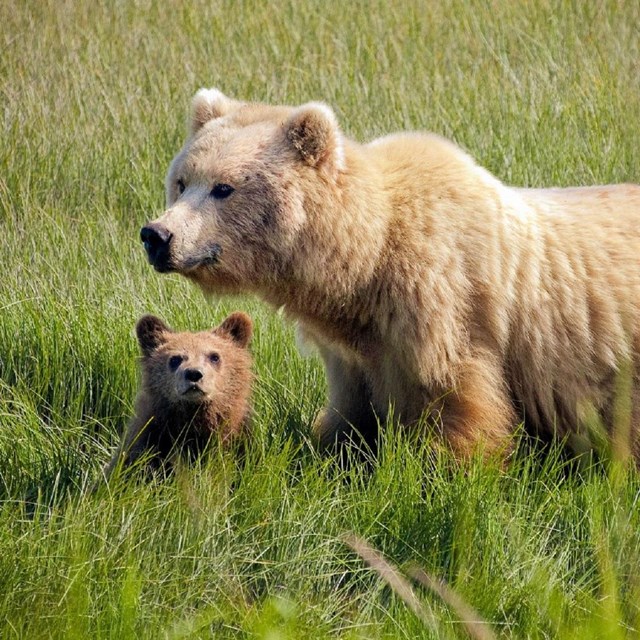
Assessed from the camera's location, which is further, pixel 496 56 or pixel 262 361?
pixel 496 56

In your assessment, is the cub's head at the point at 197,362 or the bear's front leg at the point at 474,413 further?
the cub's head at the point at 197,362

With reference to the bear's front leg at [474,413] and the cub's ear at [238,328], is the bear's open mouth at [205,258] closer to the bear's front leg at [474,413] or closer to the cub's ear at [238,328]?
the cub's ear at [238,328]

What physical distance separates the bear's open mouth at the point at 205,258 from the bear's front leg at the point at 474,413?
1.09 meters

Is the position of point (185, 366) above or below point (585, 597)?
above

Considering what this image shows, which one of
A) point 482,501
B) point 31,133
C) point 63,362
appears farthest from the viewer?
point 31,133

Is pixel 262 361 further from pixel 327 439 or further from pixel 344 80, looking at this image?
pixel 344 80

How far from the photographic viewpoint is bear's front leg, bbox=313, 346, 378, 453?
534 cm

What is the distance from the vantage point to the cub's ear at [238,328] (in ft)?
18.5

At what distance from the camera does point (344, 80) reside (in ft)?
30.5

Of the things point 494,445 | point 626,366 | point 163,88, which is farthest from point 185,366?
point 163,88

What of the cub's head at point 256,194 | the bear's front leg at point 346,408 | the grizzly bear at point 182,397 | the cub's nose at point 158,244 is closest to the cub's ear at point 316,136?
the cub's head at point 256,194

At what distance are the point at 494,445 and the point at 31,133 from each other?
15.4 feet

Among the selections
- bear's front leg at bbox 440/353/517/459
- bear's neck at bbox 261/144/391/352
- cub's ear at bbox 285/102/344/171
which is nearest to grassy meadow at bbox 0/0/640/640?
bear's front leg at bbox 440/353/517/459

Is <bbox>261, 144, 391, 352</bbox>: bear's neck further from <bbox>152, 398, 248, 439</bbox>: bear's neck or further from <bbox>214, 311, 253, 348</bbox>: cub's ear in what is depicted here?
<bbox>152, 398, 248, 439</bbox>: bear's neck
